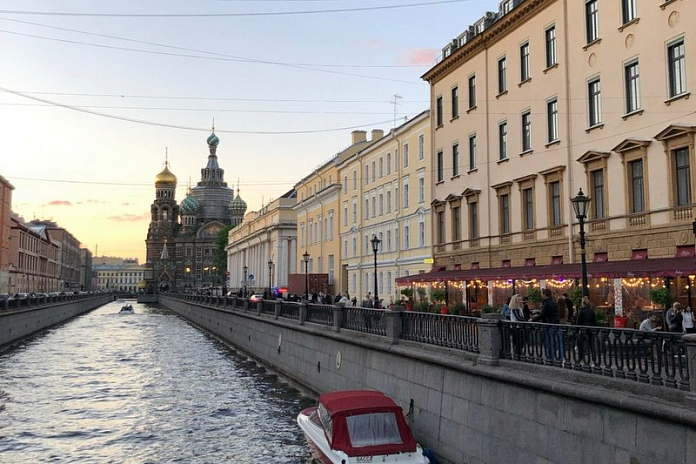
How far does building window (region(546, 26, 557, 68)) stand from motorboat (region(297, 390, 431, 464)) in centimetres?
2040

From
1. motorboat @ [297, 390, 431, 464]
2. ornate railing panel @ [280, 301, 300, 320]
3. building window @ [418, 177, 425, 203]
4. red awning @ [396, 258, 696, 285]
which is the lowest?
motorboat @ [297, 390, 431, 464]

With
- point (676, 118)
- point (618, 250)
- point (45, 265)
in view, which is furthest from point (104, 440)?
point (45, 265)

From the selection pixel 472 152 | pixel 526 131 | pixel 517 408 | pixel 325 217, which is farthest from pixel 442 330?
pixel 325 217

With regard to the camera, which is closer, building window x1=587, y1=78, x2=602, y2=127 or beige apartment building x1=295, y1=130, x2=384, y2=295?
building window x1=587, y1=78, x2=602, y2=127

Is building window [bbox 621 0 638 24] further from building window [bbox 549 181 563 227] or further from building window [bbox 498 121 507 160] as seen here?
building window [bbox 498 121 507 160]

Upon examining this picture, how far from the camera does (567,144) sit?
1105 inches

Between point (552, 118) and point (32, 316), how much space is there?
43.3m

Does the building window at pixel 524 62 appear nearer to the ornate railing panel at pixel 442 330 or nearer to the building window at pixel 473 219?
the building window at pixel 473 219

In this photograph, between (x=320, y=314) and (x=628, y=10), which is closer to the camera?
(x=628, y=10)

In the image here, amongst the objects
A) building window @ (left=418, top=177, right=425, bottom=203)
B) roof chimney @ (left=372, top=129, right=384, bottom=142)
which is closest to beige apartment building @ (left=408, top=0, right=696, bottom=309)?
building window @ (left=418, top=177, right=425, bottom=203)

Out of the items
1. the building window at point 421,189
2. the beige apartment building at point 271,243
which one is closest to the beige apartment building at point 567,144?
the building window at point 421,189

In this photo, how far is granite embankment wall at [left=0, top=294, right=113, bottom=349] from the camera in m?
43.4

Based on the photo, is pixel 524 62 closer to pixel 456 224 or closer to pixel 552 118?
pixel 552 118

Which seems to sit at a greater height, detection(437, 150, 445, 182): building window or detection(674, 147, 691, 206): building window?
detection(437, 150, 445, 182): building window
